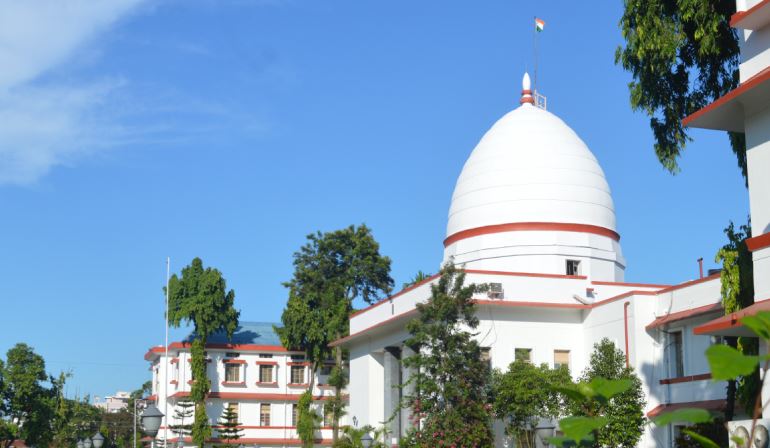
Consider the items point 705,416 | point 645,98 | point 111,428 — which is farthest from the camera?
point 111,428

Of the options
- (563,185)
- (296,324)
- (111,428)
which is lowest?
Answer: (111,428)

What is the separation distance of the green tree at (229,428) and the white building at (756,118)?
3419 centimetres

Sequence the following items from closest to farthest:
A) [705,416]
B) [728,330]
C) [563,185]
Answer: [705,416], [728,330], [563,185]

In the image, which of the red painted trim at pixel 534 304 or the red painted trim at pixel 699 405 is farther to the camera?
the red painted trim at pixel 534 304

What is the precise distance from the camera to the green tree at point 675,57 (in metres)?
19.0

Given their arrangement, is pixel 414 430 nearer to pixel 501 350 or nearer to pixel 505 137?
pixel 501 350

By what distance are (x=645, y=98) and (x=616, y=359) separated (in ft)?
28.6

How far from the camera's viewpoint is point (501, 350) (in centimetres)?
2961

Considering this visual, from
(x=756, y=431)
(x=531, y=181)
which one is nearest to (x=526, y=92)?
(x=531, y=181)

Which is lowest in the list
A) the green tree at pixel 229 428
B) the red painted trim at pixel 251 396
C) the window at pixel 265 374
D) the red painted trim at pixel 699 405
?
the green tree at pixel 229 428

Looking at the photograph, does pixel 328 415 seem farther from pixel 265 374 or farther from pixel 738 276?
pixel 738 276

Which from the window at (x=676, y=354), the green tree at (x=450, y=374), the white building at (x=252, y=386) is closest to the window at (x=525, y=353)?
the green tree at (x=450, y=374)

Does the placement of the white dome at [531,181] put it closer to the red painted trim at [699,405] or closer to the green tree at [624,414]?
the green tree at [624,414]

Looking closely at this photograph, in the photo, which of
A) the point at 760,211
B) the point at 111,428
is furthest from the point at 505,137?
the point at 111,428
